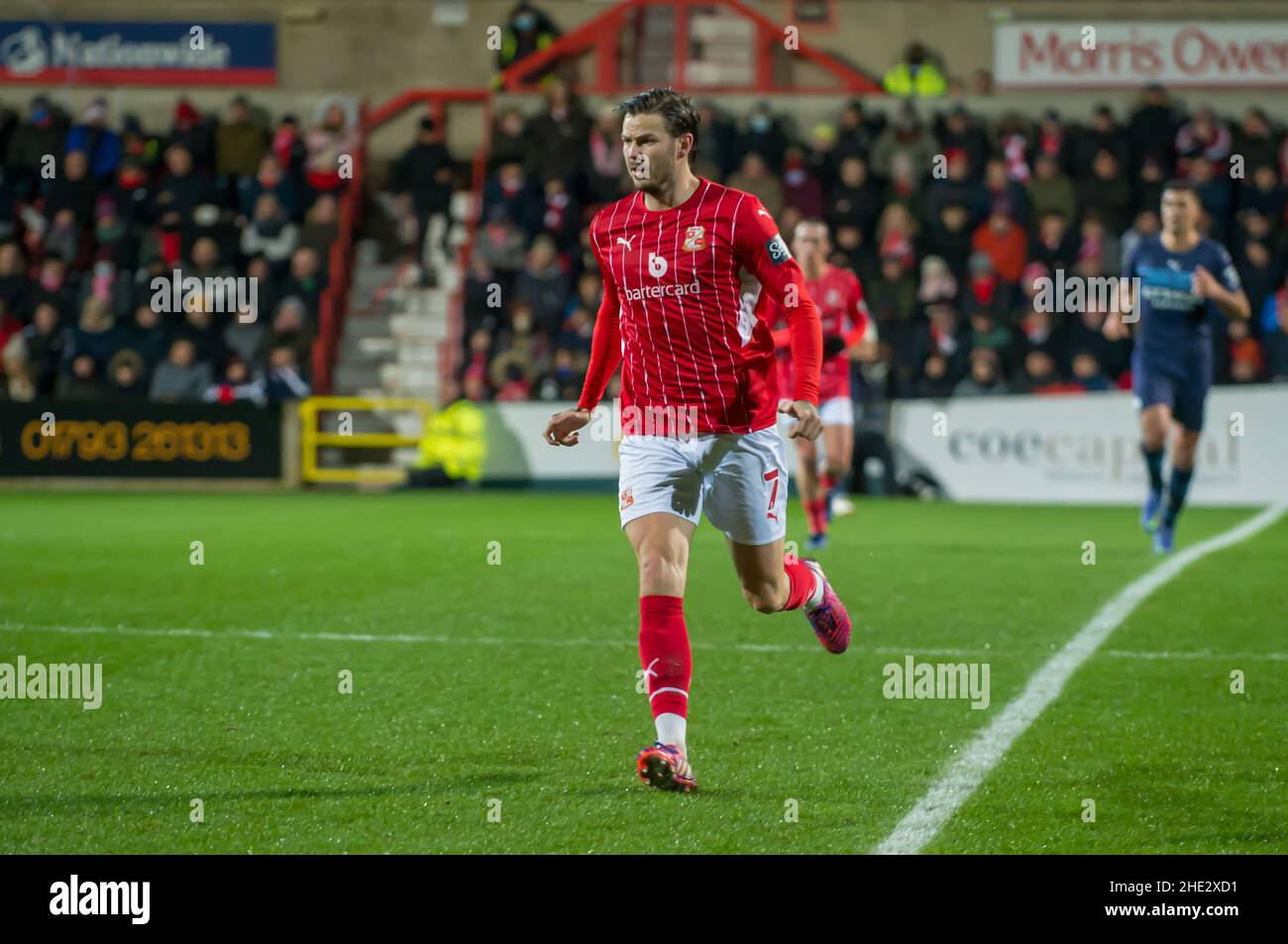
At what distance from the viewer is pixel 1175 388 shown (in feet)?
38.1

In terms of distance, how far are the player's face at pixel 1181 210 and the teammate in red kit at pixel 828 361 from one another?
2050 mm

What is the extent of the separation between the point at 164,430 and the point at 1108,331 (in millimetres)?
10735

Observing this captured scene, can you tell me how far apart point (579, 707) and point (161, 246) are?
15.7m

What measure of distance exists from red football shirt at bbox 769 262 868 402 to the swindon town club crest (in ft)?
21.7

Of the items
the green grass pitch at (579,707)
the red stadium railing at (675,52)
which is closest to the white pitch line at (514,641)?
the green grass pitch at (579,707)

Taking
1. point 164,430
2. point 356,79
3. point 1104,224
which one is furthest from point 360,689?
point 356,79

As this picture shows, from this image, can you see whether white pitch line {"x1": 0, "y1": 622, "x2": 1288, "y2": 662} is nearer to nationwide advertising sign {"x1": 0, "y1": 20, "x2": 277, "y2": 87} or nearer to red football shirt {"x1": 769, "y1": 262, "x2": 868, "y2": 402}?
red football shirt {"x1": 769, "y1": 262, "x2": 868, "y2": 402}

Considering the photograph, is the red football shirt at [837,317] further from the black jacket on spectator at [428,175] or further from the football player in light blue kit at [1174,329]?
the black jacket on spectator at [428,175]

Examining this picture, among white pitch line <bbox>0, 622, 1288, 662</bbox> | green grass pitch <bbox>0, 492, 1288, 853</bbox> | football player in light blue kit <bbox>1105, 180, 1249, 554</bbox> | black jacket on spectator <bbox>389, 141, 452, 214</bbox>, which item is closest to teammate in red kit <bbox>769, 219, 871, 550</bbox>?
green grass pitch <bbox>0, 492, 1288, 853</bbox>

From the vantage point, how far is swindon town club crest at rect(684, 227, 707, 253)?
5.35 m

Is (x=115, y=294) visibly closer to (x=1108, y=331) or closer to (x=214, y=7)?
(x=214, y=7)

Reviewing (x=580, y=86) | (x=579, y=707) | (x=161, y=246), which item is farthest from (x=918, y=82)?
(x=579, y=707)

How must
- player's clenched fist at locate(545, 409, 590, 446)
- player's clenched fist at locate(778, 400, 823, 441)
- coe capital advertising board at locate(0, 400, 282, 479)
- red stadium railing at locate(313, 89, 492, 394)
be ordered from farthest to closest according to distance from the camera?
red stadium railing at locate(313, 89, 492, 394), coe capital advertising board at locate(0, 400, 282, 479), player's clenched fist at locate(545, 409, 590, 446), player's clenched fist at locate(778, 400, 823, 441)

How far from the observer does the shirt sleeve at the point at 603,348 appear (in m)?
5.66
